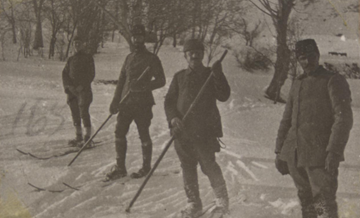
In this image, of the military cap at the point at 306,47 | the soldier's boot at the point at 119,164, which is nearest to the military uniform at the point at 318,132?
the military cap at the point at 306,47

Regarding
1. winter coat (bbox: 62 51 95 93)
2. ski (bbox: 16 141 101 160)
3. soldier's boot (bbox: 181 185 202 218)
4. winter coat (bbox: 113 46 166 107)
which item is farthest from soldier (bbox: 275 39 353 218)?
ski (bbox: 16 141 101 160)

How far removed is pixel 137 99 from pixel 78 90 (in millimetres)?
633

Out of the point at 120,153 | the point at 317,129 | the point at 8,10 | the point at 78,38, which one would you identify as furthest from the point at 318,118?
the point at 8,10

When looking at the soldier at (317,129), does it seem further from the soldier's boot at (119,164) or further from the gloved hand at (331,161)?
the soldier's boot at (119,164)

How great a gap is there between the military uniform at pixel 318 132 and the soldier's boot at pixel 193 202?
807 millimetres

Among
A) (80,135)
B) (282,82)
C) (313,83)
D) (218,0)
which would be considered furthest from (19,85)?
(313,83)

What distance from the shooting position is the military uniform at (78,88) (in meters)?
3.94

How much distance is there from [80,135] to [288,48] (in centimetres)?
212

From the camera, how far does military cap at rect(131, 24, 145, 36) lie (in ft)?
11.3

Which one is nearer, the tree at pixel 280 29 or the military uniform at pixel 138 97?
the tree at pixel 280 29

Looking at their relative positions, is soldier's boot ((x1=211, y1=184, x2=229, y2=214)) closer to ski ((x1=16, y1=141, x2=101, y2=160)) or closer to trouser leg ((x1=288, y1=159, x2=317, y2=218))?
trouser leg ((x1=288, y1=159, x2=317, y2=218))

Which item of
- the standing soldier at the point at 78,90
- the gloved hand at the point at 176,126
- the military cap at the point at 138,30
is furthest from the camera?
the standing soldier at the point at 78,90

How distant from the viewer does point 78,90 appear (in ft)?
13.4

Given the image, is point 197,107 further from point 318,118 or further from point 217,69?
point 318,118
